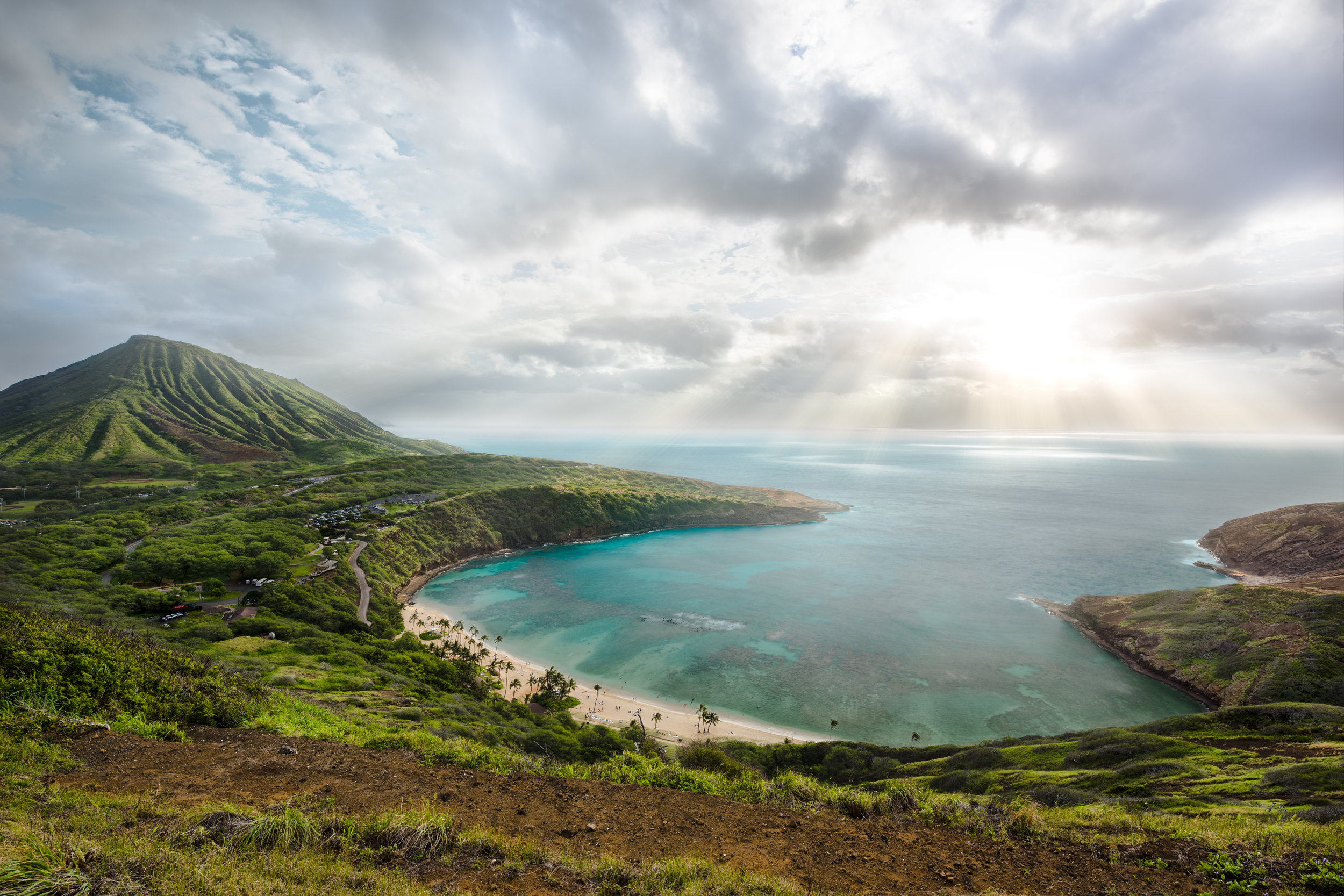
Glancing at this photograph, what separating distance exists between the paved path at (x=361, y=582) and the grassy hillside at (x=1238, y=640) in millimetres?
85298

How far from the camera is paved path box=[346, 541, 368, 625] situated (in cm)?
5695

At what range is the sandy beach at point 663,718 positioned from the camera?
4000cm

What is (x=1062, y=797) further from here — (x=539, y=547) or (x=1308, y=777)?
(x=539, y=547)

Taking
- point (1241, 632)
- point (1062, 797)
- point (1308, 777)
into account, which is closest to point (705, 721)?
point (1062, 797)

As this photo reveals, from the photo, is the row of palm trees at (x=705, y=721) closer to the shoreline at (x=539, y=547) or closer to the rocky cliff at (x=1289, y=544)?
the shoreline at (x=539, y=547)

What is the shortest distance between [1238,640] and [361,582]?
4014 inches

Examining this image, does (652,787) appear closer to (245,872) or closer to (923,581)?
(245,872)

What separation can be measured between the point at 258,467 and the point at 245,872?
174290 mm

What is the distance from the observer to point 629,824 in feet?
34.8

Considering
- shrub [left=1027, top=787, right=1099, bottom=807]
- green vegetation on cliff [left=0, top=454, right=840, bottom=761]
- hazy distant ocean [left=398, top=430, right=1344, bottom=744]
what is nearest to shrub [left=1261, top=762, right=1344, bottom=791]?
shrub [left=1027, top=787, right=1099, bottom=807]

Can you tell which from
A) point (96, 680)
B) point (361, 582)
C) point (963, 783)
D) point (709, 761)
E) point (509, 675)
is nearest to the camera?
point (96, 680)

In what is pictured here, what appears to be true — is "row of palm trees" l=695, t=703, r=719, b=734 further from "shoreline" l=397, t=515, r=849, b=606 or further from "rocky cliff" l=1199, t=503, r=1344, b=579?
"rocky cliff" l=1199, t=503, r=1344, b=579

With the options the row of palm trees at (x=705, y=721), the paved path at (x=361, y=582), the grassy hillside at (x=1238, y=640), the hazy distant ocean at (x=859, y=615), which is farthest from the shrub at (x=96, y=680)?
the grassy hillside at (x=1238, y=640)

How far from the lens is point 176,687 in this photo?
13984 millimetres
